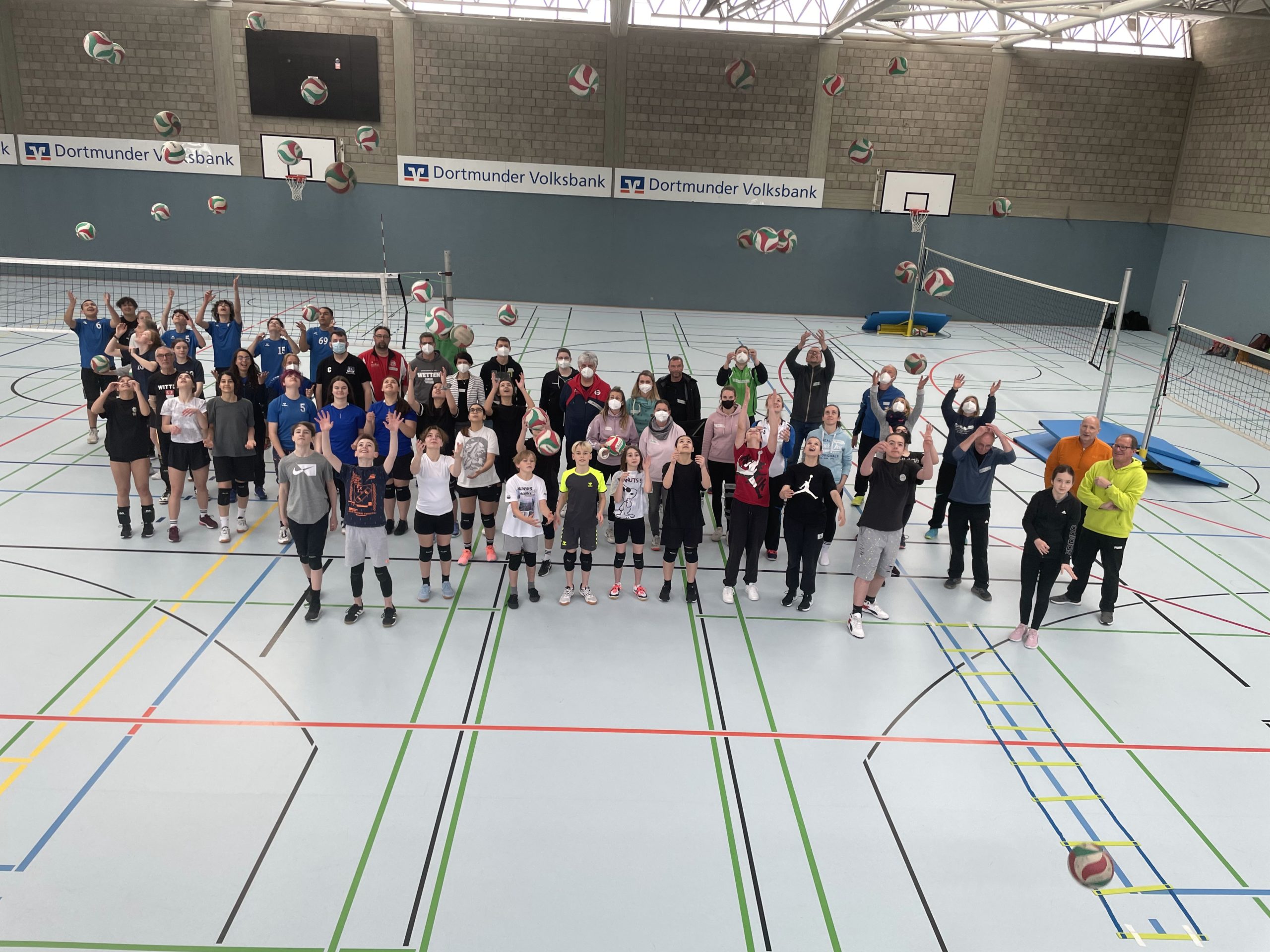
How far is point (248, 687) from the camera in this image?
22.5ft

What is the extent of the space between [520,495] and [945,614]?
4.60 metres

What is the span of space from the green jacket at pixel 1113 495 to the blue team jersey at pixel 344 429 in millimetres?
7637

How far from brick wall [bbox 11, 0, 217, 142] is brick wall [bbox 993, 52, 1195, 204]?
24.8 meters

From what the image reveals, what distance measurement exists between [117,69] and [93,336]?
1828 cm

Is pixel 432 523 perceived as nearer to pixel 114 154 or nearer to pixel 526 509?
pixel 526 509

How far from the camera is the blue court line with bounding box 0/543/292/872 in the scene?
→ 5.16 meters

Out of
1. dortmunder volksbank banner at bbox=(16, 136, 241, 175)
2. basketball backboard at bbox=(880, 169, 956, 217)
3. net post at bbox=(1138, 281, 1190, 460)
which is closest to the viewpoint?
net post at bbox=(1138, 281, 1190, 460)

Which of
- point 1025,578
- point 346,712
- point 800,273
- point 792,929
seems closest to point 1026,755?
point 1025,578

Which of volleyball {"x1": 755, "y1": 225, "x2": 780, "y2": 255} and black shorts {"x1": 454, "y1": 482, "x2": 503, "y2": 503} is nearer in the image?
black shorts {"x1": 454, "y1": 482, "x2": 503, "y2": 503}

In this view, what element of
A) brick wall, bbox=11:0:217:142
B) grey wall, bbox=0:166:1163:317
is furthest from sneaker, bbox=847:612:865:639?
brick wall, bbox=11:0:217:142

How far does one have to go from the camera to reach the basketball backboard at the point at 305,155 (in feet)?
82.8

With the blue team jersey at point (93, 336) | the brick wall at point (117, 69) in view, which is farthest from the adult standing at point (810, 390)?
the brick wall at point (117, 69)

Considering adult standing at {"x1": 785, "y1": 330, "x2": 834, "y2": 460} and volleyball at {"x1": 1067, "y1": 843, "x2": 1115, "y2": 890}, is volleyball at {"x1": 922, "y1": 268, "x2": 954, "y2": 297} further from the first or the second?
volleyball at {"x1": 1067, "y1": 843, "x2": 1115, "y2": 890}

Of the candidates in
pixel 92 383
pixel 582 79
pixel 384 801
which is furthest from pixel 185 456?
pixel 582 79
